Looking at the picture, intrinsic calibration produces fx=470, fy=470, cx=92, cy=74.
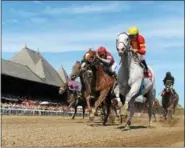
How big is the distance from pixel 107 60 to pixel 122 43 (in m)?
3.54

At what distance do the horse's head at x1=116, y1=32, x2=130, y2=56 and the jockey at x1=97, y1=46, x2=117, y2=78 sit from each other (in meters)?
3.08

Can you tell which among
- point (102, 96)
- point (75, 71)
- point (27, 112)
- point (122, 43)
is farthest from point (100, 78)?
point (27, 112)

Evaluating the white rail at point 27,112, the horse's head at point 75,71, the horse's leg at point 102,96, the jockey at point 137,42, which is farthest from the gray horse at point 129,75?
the white rail at point 27,112

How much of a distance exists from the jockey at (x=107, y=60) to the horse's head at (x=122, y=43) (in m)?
3.08

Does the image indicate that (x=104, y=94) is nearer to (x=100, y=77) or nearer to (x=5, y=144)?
(x=100, y=77)

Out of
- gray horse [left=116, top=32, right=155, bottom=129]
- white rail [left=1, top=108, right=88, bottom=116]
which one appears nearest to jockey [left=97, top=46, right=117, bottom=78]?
gray horse [left=116, top=32, right=155, bottom=129]

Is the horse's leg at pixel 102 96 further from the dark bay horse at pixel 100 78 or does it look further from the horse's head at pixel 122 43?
the horse's head at pixel 122 43

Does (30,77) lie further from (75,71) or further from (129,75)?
(129,75)

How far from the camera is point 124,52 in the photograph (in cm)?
1241

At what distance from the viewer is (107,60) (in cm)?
1559

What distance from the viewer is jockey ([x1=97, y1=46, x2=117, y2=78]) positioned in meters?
15.5

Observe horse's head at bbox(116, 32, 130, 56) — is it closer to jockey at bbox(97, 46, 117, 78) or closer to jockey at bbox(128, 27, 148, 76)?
jockey at bbox(128, 27, 148, 76)

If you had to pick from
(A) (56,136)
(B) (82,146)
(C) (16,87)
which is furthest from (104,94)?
(C) (16,87)

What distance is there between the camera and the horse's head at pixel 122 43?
473 inches
